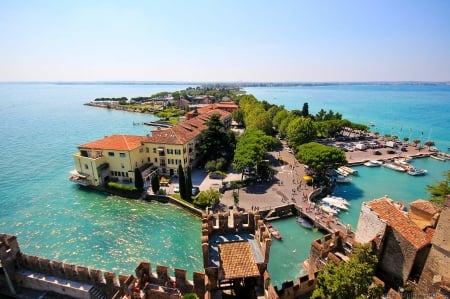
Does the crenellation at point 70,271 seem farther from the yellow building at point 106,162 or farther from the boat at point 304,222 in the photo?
the boat at point 304,222

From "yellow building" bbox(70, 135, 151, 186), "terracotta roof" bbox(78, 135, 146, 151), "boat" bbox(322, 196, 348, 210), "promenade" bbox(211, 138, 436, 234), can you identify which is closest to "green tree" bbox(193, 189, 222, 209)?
"promenade" bbox(211, 138, 436, 234)

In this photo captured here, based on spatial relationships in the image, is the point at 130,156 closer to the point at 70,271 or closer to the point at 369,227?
the point at 70,271

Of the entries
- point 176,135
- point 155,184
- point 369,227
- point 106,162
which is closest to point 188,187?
point 155,184

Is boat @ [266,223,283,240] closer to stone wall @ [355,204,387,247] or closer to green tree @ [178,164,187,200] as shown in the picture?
stone wall @ [355,204,387,247]

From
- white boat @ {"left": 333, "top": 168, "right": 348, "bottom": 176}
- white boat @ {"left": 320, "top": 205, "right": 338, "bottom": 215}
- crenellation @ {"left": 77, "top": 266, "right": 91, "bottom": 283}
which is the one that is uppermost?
crenellation @ {"left": 77, "top": 266, "right": 91, "bottom": 283}

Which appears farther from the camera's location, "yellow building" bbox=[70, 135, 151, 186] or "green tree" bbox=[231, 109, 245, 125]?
"green tree" bbox=[231, 109, 245, 125]

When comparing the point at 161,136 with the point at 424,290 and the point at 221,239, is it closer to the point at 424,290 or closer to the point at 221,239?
the point at 221,239

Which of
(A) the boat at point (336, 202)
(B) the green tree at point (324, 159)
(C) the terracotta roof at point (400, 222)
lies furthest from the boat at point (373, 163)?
(C) the terracotta roof at point (400, 222)
